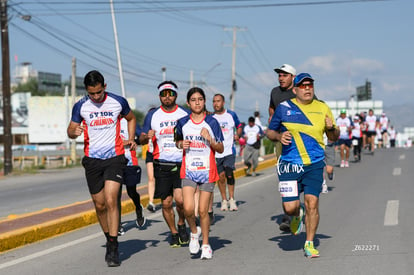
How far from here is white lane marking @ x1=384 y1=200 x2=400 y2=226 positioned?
1049 centimetres

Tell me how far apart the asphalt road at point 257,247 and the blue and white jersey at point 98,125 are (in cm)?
123

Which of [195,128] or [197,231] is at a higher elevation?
[195,128]

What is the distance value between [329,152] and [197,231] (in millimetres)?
8304

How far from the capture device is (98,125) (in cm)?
805

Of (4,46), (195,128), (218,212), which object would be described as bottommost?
(218,212)

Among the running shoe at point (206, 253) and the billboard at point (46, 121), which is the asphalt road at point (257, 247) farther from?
the billboard at point (46, 121)

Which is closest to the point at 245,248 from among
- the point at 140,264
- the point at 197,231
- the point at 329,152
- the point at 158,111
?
the point at 197,231

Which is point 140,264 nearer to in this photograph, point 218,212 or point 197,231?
point 197,231

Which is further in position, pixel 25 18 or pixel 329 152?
pixel 25 18

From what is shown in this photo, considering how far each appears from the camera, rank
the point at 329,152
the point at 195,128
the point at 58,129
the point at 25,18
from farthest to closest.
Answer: the point at 58,129 < the point at 25,18 < the point at 329,152 < the point at 195,128

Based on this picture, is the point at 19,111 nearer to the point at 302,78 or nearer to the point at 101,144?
the point at 101,144

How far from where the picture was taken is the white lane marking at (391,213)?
34.4 feet

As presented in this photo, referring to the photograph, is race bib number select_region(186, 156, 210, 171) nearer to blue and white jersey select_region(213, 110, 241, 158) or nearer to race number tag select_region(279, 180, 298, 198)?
race number tag select_region(279, 180, 298, 198)

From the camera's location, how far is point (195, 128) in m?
8.22
